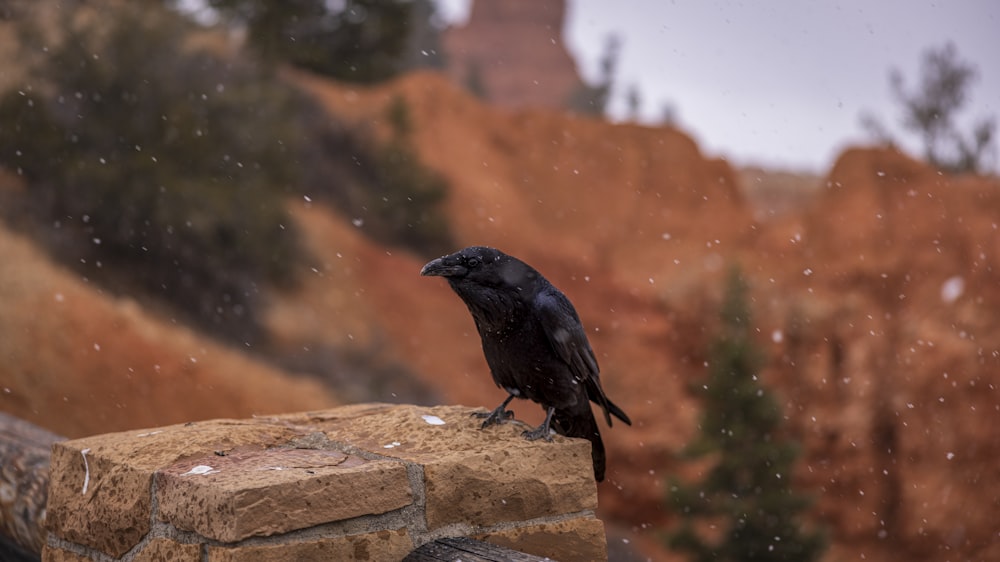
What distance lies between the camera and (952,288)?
17.4m

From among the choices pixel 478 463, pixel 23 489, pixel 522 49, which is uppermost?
pixel 522 49

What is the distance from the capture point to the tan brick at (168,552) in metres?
2.29

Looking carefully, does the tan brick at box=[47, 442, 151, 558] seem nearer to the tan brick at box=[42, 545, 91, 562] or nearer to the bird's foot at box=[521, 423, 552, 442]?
the tan brick at box=[42, 545, 91, 562]

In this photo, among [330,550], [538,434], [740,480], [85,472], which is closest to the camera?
Answer: [330,550]

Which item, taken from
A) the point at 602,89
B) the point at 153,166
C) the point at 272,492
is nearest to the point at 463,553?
the point at 272,492

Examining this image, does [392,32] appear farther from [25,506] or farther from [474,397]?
[25,506]

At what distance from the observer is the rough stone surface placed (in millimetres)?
2564

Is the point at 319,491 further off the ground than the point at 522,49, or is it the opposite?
the point at 522,49

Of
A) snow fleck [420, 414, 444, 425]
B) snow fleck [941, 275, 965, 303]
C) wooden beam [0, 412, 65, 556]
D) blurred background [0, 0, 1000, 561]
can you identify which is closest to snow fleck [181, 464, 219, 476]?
snow fleck [420, 414, 444, 425]

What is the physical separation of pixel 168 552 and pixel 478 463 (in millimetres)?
746

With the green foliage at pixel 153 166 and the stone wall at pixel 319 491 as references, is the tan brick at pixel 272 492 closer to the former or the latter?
the stone wall at pixel 319 491

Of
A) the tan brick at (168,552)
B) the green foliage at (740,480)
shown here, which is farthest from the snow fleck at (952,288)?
the tan brick at (168,552)

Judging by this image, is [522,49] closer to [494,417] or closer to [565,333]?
[565,333]

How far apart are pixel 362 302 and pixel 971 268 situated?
9957 mm
